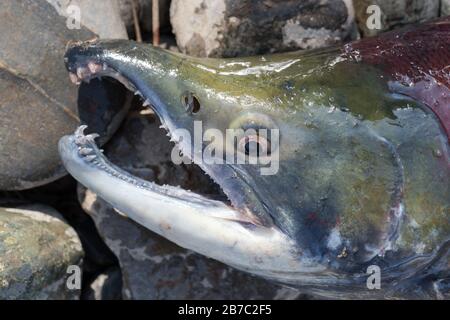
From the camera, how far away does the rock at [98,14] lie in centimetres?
317

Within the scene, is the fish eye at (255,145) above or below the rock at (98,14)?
below

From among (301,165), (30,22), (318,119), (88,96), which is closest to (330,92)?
(318,119)

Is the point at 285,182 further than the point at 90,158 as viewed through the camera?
No

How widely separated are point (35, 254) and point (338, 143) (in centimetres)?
189

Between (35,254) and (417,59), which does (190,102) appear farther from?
(35,254)

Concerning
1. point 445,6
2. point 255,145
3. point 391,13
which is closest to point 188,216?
point 255,145

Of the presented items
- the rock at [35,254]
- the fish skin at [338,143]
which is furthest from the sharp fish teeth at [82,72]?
the rock at [35,254]

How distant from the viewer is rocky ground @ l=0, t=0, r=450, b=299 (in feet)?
10.7

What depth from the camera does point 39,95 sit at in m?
3.19

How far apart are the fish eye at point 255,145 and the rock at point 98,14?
1230mm

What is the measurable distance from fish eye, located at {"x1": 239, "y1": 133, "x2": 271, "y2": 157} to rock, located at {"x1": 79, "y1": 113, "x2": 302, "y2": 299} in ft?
3.51

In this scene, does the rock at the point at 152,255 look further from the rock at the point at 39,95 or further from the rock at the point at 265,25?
the rock at the point at 265,25

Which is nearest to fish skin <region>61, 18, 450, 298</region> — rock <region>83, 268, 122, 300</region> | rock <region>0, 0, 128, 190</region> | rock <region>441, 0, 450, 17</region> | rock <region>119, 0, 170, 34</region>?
rock <region>0, 0, 128, 190</region>

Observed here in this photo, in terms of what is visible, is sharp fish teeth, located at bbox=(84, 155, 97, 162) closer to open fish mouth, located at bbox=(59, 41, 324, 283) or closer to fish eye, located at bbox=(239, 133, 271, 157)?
open fish mouth, located at bbox=(59, 41, 324, 283)
